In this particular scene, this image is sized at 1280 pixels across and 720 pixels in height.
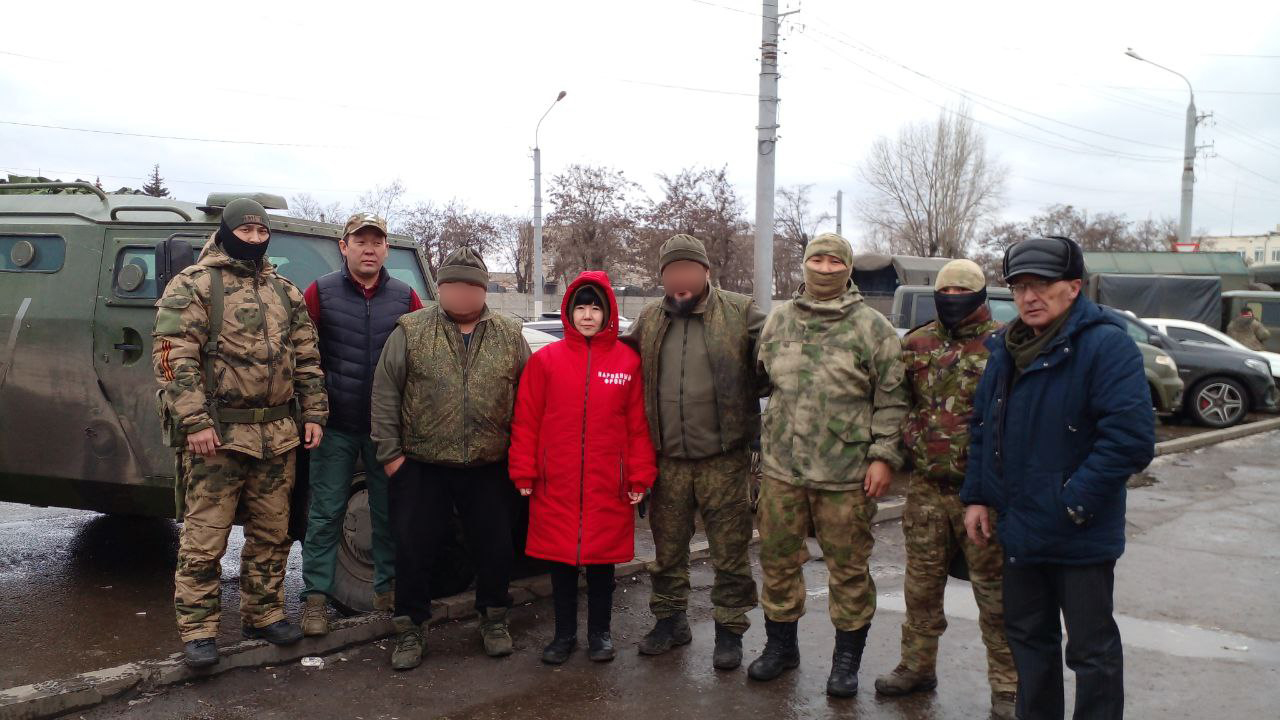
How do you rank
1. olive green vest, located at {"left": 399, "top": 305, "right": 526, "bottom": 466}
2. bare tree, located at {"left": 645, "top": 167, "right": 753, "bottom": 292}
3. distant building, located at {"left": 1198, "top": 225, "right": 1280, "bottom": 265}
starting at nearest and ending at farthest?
olive green vest, located at {"left": 399, "top": 305, "right": 526, "bottom": 466}
bare tree, located at {"left": 645, "top": 167, "right": 753, "bottom": 292}
distant building, located at {"left": 1198, "top": 225, "right": 1280, "bottom": 265}

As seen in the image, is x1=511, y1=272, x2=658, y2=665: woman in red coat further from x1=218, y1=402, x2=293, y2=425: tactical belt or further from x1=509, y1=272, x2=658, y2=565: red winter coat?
x1=218, y1=402, x2=293, y2=425: tactical belt

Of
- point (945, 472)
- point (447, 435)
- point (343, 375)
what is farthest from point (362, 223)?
point (945, 472)

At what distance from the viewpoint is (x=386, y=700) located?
4117 mm

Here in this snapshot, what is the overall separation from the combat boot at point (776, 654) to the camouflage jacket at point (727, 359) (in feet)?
2.84

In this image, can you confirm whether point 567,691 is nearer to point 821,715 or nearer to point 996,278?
point 821,715

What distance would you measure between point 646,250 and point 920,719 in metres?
32.6

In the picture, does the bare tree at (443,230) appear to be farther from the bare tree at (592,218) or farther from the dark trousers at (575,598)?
the dark trousers at (575,598)

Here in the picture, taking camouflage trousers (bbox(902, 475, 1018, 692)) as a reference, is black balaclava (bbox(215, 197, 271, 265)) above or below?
above

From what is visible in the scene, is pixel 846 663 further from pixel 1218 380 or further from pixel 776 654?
pixel 1218 380

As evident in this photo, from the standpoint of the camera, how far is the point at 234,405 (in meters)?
4.25

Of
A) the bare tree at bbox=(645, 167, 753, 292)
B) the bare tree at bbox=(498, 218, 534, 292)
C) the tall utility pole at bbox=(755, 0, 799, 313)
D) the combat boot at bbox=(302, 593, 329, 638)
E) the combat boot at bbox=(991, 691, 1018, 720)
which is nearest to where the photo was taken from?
the combat boot at bbox=(991, 691, 1018, 720)

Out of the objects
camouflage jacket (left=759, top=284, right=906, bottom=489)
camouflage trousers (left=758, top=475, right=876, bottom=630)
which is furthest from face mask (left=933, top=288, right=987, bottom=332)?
camouflage trousers (left=758, top=475, right=876, bottom=630)

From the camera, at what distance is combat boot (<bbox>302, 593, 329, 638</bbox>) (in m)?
4.57

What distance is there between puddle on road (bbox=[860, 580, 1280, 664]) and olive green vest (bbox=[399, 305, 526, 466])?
8.01 ft
